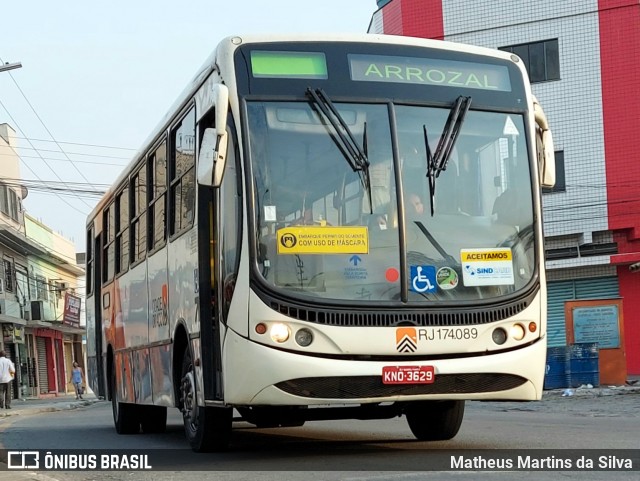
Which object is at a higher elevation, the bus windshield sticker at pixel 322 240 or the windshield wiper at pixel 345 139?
the windshield wiper at pixel 345 139

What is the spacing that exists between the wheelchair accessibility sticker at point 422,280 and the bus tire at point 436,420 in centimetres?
192

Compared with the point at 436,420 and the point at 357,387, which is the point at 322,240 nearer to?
the point at 357,387

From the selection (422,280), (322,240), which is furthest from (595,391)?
(322,240)

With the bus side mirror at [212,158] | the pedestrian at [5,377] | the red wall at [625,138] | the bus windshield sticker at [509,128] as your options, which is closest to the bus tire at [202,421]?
the bus side mirror at [212,158]

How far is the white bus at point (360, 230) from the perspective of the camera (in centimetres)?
882

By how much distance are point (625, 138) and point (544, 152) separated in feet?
76.9

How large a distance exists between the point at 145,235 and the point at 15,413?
18.8 m

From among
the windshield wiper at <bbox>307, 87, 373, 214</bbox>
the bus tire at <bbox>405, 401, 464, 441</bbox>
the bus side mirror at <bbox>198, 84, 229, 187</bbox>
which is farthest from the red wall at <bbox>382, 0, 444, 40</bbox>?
the bus side mirror at <bbox>198, 84, 229, 187</bbox>

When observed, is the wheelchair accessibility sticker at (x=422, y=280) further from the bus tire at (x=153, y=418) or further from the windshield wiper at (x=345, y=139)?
the bus tire at (x=153, y=418)

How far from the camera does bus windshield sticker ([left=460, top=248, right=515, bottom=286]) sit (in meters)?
9.18

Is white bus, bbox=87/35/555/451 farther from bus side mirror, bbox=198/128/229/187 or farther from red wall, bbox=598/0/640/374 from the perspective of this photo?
red wall, bbox=598/0/640/374

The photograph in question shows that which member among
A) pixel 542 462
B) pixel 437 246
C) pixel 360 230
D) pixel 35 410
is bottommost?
pixel 35 410

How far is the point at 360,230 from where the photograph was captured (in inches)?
358

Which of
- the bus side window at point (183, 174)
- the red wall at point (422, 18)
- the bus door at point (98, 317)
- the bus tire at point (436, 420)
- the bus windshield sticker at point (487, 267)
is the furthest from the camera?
the red wall at point (422, 18)
